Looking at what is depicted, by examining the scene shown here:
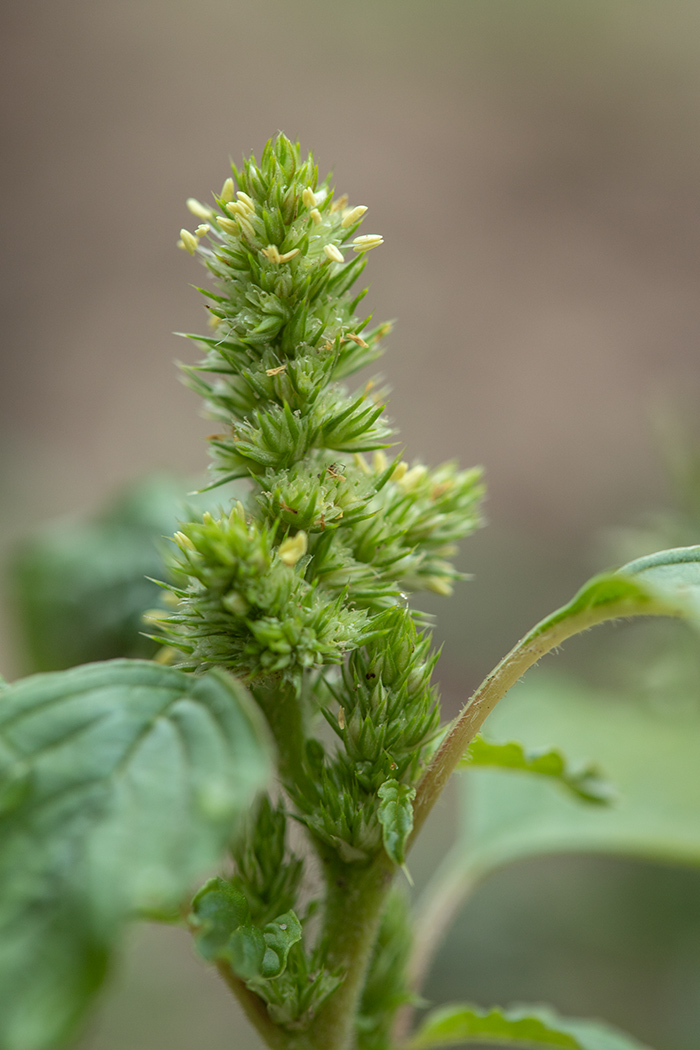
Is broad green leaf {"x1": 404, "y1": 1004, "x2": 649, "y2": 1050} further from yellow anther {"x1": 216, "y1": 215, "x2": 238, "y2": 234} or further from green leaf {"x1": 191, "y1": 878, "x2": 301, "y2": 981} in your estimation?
yellow anther {"x1": 216, "y1": 215, "x2": 238, "y2": 234}

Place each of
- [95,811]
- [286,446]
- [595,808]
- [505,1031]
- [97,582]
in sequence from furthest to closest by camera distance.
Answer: [595,808] → [97,582] → [505,1031] → [286,446] → [95,811]

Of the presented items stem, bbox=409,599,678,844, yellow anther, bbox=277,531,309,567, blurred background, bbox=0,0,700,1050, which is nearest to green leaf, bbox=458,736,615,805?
stem, bbox=409,599,678,844

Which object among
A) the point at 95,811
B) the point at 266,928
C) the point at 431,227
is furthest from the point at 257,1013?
the point at 431,227

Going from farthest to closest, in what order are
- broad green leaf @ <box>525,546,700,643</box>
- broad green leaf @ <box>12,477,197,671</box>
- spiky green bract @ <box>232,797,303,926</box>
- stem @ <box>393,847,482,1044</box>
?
1. broad green leaf @ <box>12,477,197,671</box>
2. stem @ <box>393,847,482,1044</box>
3. spiky green bract @ <box>232,797,303,926</box>
4. broad green leaf @ <box>525,546,700,643</box>

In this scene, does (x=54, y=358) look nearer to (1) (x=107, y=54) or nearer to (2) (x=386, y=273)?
(2) (x=386, y=273)

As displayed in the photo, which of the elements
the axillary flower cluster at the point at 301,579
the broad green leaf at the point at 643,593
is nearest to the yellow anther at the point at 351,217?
the axillary flower cluster at the point at 301,579

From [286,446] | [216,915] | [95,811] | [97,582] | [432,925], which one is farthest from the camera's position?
[97,582]

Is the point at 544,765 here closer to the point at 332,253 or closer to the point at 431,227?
the point at 332,253

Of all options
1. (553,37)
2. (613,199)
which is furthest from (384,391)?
(553,37)
